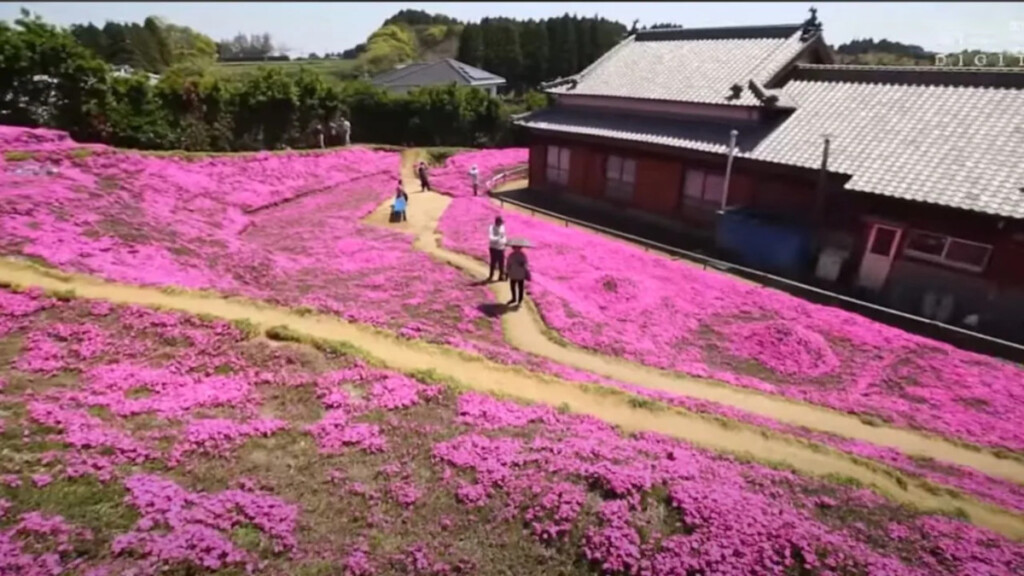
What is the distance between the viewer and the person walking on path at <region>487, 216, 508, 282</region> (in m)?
21.4

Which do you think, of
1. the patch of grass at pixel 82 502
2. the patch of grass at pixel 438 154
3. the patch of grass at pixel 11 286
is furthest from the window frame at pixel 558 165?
the patch of grass at pixel 82 502

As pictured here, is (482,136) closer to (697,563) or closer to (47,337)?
(47,337)

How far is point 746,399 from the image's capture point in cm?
1636

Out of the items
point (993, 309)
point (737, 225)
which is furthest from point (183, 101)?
point (993, 309)

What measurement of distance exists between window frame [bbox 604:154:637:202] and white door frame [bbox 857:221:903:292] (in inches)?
537

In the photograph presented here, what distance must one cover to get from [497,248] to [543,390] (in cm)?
786

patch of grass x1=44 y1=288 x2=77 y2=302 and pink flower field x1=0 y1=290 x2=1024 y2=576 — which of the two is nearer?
pink flower field x1=0 y1=290 x2=1024 y2=576

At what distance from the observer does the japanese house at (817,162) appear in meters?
22.2

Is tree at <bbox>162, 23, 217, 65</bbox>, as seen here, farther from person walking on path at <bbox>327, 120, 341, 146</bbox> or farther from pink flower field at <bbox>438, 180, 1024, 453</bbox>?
pink flower field at <bbox>438, 180, 1024, 453</bbox>

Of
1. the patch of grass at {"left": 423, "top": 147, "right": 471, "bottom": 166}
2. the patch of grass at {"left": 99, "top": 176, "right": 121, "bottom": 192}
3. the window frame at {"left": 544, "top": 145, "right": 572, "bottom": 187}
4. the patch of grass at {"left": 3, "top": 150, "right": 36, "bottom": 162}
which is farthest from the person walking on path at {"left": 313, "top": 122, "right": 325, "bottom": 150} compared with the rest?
the patch of grass at {"left": 3, "top": 150, "right": 36, "bottom": 162}

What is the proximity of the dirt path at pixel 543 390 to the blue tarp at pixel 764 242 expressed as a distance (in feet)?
48.6

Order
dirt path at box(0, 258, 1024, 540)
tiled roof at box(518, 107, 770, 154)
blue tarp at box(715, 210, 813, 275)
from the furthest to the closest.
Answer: tiled roof at box(518, 107, 770, 154) → blue tarp at box(715, 210, 813, 275) → dirt path at box(0, 258, 1024, 540)

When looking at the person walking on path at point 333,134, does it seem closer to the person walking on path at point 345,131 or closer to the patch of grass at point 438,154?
the person walking on path at point 345,131

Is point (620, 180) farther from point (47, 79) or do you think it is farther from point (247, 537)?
Result: point (47, 79)
